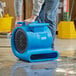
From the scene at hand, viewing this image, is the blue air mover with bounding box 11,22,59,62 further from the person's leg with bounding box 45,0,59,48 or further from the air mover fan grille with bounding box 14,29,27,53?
the person's leg with bounding box 45,0,59,48

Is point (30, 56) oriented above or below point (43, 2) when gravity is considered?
below

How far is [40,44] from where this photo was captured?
2438mm

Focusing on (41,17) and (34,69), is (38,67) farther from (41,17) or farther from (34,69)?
(41,17)

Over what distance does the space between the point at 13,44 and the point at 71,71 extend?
0.76 metres

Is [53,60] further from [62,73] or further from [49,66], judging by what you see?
[62,73]

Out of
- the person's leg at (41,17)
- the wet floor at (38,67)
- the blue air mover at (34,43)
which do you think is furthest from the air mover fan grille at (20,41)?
the person's leg at (41,17)

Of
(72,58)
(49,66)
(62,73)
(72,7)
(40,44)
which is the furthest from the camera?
(72,7)

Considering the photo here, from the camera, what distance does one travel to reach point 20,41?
8.31 feet

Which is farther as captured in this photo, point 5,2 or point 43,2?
point 5,2

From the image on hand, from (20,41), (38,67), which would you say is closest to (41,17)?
(20,41)

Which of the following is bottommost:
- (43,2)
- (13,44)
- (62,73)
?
(62,73)

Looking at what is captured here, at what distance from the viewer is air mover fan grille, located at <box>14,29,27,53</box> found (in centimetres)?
247

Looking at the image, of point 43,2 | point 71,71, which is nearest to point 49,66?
point 71,71

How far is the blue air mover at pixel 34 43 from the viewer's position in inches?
94.6
